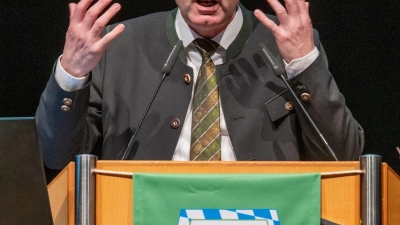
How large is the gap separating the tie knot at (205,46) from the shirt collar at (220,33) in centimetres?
2

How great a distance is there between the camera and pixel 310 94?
1.95 m

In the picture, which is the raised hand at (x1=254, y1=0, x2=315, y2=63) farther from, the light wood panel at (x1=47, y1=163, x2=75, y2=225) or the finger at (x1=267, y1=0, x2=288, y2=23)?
the light wood panel at (x1=47, y1=163, x2=75, y2=225)

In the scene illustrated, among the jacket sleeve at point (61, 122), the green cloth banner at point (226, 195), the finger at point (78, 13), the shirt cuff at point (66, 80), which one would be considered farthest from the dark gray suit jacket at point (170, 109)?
the green cloth banner at point (226, 195)

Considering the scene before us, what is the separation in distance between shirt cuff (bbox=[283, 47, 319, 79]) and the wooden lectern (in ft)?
1.39

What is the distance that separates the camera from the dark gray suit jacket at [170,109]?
6.85 ft

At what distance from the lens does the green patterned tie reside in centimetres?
213

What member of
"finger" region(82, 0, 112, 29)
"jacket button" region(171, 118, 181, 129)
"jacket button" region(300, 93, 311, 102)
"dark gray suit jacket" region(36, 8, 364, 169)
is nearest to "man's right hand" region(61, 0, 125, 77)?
"finger" region(82, 0, 112, 29)

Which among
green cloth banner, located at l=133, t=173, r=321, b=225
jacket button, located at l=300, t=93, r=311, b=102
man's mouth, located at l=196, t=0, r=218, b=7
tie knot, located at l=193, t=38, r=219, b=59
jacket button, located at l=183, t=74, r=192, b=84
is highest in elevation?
man's mouth, located at l=196, t=0, r=218, b=7

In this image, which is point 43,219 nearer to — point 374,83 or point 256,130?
point 256,130

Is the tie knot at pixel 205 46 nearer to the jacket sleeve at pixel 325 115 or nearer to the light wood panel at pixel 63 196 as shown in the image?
the jacket sleeve at pixel 325 115

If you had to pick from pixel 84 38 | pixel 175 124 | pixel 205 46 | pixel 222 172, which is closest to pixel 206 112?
pixel 175 124

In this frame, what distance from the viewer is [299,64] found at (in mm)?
1956

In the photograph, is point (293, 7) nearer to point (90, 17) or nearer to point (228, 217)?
point (90, 17)

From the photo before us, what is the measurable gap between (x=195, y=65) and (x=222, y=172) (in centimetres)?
77
